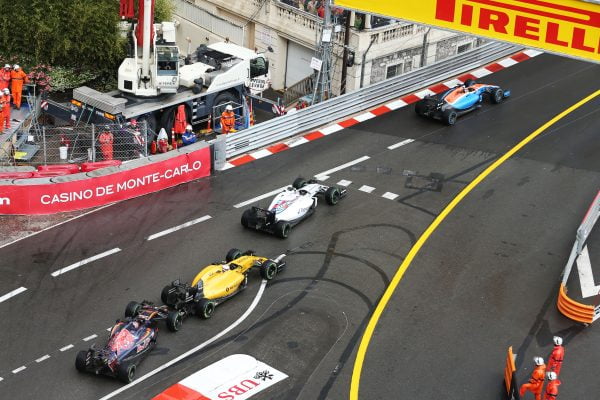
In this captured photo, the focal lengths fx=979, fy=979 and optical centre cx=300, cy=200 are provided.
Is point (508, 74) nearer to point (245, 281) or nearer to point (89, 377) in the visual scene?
point (245, 281)

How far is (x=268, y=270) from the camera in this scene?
2414 centimetres

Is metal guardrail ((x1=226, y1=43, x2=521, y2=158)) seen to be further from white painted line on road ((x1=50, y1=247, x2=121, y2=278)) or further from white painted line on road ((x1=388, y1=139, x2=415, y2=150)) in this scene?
white painted line on road ((x1=50, y1=247, x2=121, y2=278))

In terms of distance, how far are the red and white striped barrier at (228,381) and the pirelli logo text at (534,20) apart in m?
12.5

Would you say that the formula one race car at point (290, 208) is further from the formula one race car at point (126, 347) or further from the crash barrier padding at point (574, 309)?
the crash barrier padding at point (574, 309)

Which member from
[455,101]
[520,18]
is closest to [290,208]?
[520,18]

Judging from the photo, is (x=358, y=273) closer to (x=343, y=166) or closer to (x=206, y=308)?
(x=206, y=308)

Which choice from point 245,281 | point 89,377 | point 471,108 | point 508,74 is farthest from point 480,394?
point 508,74

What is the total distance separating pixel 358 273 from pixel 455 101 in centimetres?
1125

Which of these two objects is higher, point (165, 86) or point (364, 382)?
point (165, 86)

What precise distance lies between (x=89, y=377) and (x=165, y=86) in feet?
43.0

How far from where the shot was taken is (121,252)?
1008 inches

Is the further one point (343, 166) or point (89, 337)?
point (343, 166)

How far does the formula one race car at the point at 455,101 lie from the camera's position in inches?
1335

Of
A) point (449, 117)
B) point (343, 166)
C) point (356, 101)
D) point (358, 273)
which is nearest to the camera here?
point (358, 273)
